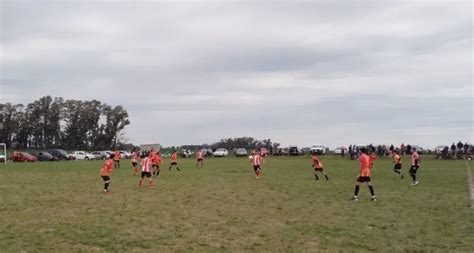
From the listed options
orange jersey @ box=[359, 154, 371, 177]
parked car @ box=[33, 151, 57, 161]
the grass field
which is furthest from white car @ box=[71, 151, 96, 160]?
orange jersey @ box=[359, 154, 371, 177]

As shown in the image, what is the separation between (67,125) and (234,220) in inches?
4212

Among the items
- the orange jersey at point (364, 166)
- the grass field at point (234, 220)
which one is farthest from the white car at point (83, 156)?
the orange jersey at point (364, 166)

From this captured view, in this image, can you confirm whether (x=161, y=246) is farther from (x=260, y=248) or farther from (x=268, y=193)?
(x=268, y=193)

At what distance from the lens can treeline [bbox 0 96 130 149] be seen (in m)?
110

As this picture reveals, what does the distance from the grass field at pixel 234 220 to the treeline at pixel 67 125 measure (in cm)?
9211

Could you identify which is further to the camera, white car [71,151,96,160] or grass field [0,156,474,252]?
white car [71,151,96,160]

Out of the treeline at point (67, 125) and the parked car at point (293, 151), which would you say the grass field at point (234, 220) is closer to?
the parked car at point (293, 151)

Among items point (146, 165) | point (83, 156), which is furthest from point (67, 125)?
point (146, 165)

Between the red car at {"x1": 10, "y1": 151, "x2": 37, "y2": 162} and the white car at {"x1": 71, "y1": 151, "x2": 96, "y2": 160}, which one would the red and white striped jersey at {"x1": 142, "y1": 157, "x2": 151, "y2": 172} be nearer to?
the red car at {"x1": 10, "y1": 151, "x2": 37, "y2": 162}

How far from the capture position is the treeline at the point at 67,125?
359 feet

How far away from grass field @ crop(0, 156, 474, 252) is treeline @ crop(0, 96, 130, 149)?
92.1m

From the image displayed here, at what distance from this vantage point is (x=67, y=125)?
113 meters

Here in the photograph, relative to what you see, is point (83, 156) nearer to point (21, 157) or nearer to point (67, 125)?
point (21, 157)

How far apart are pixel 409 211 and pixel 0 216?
11.4 meters
